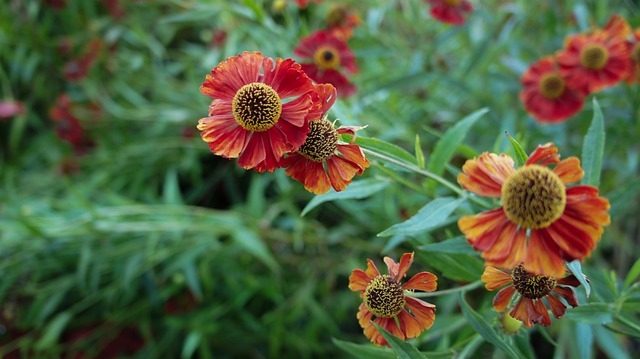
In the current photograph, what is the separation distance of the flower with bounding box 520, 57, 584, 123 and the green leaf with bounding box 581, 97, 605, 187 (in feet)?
1.44

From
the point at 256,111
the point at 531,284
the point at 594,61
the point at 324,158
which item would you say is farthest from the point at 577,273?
the point at 594,61

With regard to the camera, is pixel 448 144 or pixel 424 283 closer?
pixel 424 283

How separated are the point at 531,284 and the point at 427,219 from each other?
142mm

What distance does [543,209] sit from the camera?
1.82ft

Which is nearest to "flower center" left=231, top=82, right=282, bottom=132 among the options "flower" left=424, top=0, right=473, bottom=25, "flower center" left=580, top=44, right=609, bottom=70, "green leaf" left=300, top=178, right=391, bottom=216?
"green leaf" left=300, top=178, right=391, bottom=216

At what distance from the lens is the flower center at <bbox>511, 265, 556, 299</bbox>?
1.97ft

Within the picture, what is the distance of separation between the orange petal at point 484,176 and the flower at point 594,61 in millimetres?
635

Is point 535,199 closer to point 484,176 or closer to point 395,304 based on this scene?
point 484,176

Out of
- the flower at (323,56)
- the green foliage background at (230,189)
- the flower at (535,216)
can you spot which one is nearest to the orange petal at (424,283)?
the flower at (535,216)

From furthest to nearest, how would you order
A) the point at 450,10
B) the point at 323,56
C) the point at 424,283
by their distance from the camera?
the point at 450,10 → the point at 323,56 → the point at 424,283

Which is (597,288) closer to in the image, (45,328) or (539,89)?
(539,89)

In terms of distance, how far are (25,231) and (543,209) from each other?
1.29 metres

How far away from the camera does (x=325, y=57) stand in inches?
46.3

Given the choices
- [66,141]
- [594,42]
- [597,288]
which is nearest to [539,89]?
[594,42]
